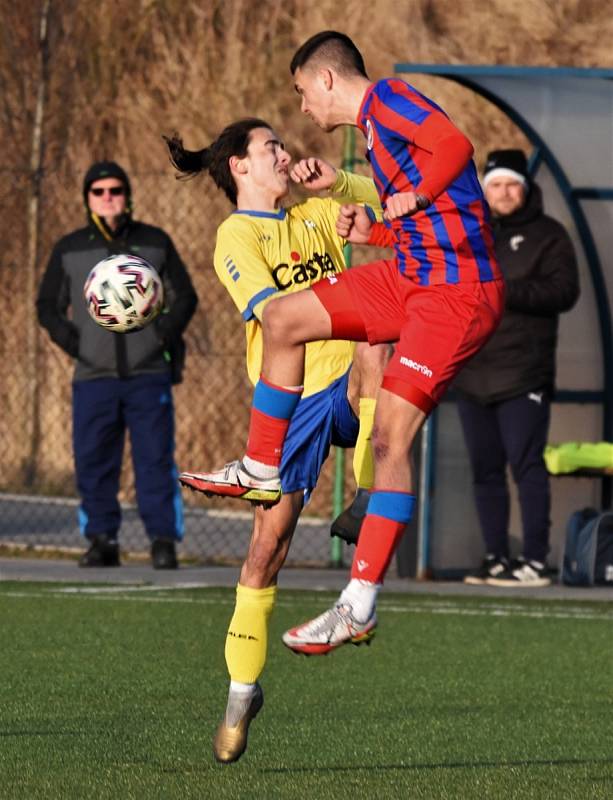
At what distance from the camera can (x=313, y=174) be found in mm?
7348

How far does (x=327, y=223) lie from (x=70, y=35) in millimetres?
15138

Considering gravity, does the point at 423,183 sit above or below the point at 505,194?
below

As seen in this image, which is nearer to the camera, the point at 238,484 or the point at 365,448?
the point at 238,484

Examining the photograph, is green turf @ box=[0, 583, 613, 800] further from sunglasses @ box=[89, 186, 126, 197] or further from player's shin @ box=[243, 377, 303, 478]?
sunglasses @ box=[89, 186, 126, 197]

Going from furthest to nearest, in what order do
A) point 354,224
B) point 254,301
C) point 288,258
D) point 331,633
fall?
point 288,258, point 254,301, point 354,224, point 331,633

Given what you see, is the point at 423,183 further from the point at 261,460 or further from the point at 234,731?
the point at 234,731

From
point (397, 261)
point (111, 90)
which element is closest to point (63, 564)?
point (397, 261)

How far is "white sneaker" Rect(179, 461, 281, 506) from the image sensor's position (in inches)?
263

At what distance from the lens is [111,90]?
72.5 feet

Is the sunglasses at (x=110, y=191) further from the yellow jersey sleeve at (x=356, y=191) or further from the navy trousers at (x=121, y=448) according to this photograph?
the yellow jersey sleeve at (x=356, y=191)

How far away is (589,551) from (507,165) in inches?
96.2

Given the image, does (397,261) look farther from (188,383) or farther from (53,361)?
(53,361)

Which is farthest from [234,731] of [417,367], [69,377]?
[69,377]

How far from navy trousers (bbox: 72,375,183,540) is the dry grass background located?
749cm
